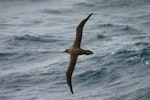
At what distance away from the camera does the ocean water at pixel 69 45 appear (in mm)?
31828

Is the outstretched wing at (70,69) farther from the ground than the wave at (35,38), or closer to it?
farther from the ground

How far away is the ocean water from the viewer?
31828 mm

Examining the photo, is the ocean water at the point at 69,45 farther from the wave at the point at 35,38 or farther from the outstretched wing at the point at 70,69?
the outstretched wing at the point at 70,69

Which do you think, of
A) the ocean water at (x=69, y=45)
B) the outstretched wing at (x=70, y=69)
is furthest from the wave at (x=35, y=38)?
the outstretched wing at (x=70, y=69)

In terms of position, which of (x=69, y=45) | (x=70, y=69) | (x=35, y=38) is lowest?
(x=35, y=38)

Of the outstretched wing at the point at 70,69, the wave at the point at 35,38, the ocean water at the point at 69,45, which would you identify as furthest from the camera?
the wave at the point at 35,38

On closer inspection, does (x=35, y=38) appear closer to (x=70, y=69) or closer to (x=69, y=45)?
(x=69, y=45)

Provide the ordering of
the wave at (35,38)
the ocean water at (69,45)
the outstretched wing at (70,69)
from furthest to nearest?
the wave at (35,38) < the ocean water at (69,45) < the outstretched wing at (70,69)

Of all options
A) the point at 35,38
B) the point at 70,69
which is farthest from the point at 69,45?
the point at 70,69

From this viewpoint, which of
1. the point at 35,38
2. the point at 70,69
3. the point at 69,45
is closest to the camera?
the point at 70,69

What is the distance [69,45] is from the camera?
38.8 m

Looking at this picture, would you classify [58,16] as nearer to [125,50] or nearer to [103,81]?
[125,50]

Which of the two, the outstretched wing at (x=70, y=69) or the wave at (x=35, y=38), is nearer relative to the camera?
the outstretched wing at (x=70, y=69)

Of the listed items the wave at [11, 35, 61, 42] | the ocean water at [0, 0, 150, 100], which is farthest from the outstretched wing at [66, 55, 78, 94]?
the wave at [11, 35, 61, 42]
